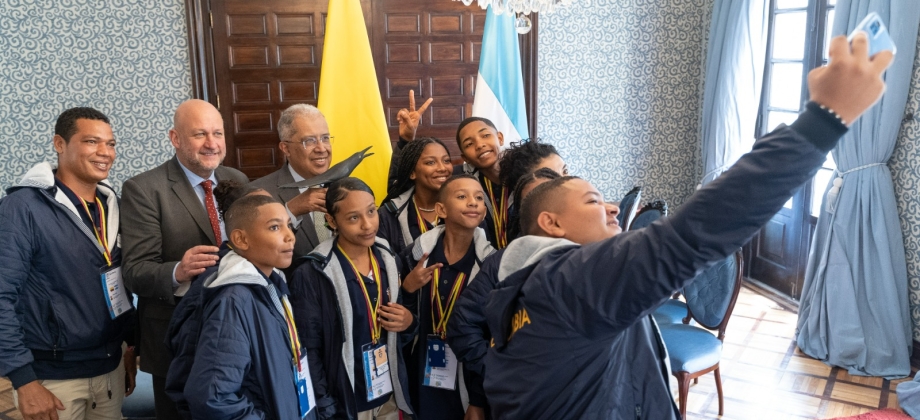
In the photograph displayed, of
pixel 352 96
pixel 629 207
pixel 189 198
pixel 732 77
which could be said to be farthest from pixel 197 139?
pixel 732 77

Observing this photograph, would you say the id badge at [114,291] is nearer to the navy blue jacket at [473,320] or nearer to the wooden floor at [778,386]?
the navy blue jacket at [473,320]

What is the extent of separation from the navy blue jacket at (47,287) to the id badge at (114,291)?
0.09 feet

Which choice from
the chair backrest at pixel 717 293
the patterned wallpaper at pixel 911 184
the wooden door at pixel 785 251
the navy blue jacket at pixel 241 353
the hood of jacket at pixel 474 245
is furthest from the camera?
the wooden door at pixel 785 251

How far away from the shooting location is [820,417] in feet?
11.0

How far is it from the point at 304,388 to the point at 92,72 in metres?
3.97

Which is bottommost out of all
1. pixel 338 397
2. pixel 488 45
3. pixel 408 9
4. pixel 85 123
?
pixel 338 397

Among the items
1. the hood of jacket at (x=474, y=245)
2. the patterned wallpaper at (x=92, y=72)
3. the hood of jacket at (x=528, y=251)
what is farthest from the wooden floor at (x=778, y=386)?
the patterned wallpaper at (x=92, y=72)

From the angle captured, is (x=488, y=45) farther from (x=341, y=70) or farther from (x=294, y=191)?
(x=294, y=191)

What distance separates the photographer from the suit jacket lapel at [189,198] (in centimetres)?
233

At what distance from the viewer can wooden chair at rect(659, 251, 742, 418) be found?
298 centimetres

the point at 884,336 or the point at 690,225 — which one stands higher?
the point at 690,225

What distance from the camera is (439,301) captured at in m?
2.38

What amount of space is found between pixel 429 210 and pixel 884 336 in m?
2.81

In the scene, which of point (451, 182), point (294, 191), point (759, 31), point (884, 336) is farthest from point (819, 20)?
point (294, 191)
